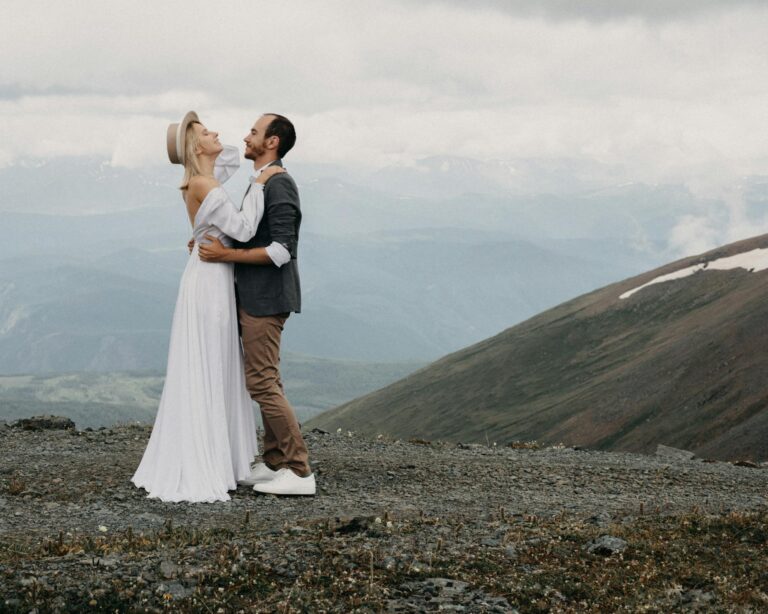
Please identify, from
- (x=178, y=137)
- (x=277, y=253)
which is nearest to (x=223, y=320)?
(x=277, y=253)

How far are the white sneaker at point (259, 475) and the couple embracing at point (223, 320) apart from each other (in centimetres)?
25

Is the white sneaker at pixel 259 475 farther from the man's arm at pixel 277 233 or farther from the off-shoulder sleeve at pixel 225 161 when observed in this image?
the off-shoulder sleeve at pixel 225 161

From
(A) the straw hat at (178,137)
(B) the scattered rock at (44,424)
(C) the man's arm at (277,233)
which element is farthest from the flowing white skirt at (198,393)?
(B) the scattered rock at (44,424)

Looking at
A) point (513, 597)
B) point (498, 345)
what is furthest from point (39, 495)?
point (498, 345)

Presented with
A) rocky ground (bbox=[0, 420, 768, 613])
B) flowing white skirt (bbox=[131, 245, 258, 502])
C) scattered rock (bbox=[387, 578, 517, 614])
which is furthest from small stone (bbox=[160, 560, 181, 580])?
flowing white skirt (bbox=[131, 245, 258, 502])

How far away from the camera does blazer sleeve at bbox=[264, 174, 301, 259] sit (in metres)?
12.6

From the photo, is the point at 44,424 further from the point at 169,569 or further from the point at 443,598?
the point at 443,598

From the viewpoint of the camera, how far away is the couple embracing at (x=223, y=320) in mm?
12680

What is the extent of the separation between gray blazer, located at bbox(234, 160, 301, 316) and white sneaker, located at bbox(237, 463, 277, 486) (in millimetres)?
2131

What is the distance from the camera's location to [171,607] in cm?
792

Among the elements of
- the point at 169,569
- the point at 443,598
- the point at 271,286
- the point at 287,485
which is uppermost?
the point at 271,286

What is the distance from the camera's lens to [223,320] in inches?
512

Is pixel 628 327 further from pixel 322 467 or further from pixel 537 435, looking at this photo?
pixel 322 467

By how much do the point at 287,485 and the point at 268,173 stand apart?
3853mm
